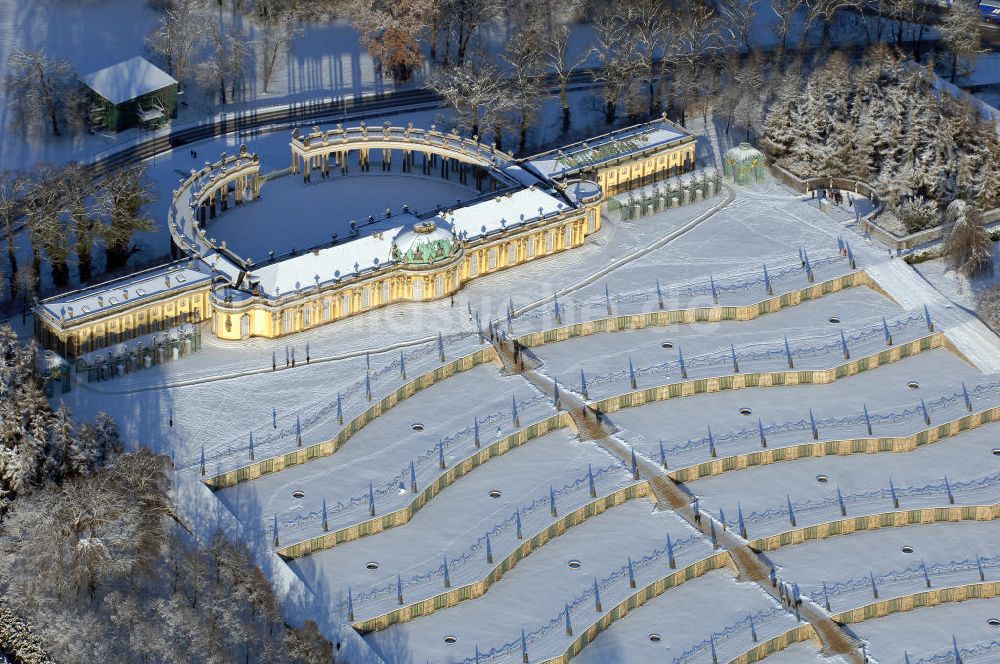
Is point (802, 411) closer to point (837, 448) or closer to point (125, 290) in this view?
point (837, 448)

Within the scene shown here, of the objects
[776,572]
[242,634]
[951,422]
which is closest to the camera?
[242,634]

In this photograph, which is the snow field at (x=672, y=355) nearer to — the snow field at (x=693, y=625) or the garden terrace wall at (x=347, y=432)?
the garden terrace wall at (x=347, y=432)

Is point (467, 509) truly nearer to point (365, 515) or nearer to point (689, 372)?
point (365, 515)

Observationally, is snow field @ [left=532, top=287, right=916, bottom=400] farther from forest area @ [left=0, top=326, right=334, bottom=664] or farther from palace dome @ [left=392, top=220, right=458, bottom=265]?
forest area @ [left=0, top=326, right=334, bottom=664]

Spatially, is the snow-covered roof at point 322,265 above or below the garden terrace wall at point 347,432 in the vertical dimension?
above

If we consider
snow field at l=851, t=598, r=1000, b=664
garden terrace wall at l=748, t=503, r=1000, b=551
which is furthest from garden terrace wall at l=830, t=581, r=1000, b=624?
garden terrace wall at l=748, t=503, r=1000, b=551

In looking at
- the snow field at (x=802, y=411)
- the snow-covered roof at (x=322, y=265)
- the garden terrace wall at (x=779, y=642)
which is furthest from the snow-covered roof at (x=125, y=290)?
the garden terrace wall at (x=779, y=642)

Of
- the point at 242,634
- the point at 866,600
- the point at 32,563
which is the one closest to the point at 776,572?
the point at 866,600
